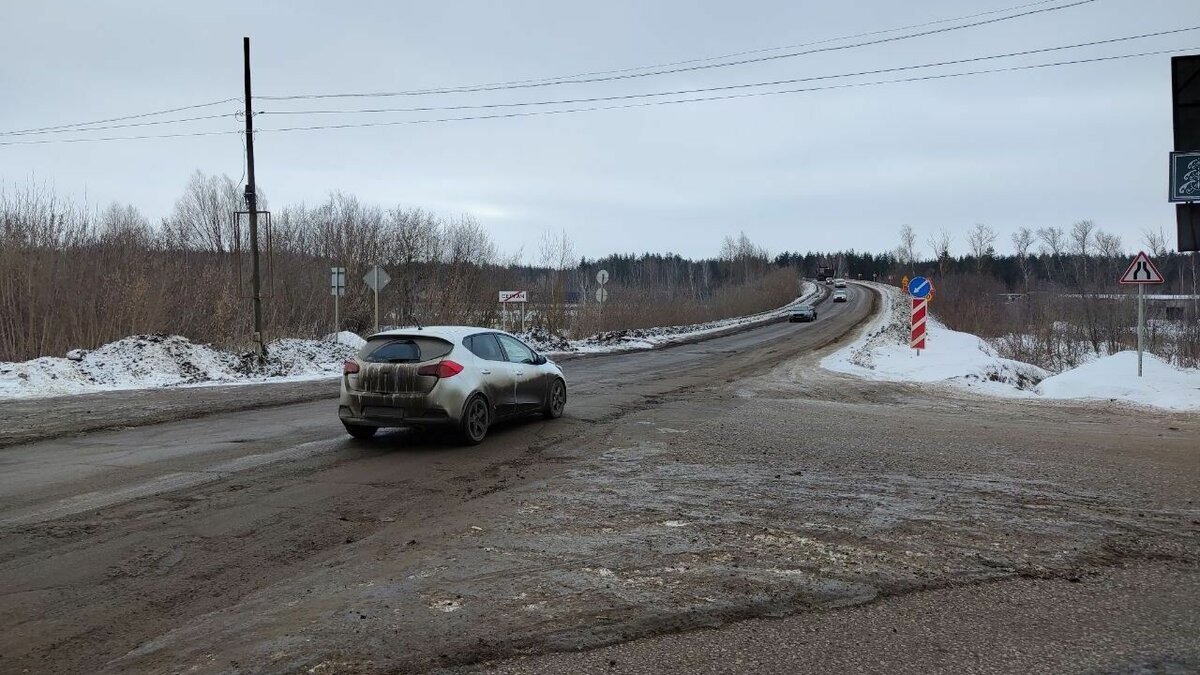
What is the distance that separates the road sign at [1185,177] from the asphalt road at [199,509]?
488 inches

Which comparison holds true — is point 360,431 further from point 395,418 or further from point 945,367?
point 945,367

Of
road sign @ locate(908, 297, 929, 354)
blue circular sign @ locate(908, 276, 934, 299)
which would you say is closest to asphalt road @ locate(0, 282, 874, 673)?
blue circular sign @ locate(908, 276, 934, 299)

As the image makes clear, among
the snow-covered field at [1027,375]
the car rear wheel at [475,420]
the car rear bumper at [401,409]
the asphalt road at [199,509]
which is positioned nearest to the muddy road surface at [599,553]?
the asphalt road at [199,509]

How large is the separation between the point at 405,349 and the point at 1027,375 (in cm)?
1715

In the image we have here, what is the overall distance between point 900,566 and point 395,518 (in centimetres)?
391

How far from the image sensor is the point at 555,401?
40.1 ft

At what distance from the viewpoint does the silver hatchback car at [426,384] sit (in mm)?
9602

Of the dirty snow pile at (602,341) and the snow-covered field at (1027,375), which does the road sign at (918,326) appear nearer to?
the snow-covered field at (1027,375)

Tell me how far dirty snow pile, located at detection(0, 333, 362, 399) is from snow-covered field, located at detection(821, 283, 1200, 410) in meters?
15.7

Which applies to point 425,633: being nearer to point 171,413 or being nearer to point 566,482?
point 566,482

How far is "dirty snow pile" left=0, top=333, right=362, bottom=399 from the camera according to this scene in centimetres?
1677

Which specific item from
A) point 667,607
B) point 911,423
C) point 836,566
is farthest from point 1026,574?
point 911,423

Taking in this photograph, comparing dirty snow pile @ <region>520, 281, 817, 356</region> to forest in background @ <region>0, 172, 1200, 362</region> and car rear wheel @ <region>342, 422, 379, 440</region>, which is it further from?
car rear wheel @ <region>342, 422, 379, 440</region>

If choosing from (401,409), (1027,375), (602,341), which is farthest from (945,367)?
(602,341)
